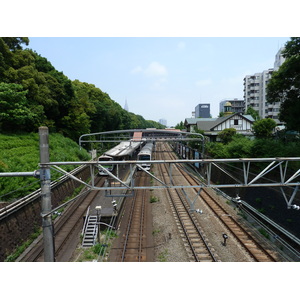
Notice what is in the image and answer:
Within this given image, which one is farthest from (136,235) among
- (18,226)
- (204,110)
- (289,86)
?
(204,110)

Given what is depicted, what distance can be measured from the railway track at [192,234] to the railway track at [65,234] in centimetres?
565

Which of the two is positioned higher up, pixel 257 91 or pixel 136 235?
pixel 257 91

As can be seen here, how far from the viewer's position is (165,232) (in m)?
11.7

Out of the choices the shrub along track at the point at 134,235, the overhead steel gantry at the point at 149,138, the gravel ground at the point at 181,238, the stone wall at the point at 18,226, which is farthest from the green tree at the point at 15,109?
the gravel ground at the point at 181,238

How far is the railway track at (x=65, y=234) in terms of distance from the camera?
9829 millimetres

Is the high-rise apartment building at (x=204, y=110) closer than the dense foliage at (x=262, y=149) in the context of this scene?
No

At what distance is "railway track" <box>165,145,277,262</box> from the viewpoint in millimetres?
9312

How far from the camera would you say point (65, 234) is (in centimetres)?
1177

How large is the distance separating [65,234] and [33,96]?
1584 centimetres

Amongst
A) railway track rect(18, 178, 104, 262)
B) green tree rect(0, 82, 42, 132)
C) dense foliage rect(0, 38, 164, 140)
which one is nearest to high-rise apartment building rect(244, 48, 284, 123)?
dense foliage rect(0, 38, 164, 140)

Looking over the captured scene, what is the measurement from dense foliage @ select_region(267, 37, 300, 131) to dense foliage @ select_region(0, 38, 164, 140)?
20.1 metres

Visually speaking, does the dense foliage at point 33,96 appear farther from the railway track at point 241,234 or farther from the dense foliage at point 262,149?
the dense foliage at point 262,149

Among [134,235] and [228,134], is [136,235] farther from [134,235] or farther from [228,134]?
[228,134]

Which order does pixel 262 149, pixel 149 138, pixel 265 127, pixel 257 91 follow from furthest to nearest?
pixel 257 91 → pixel 149 138 → pixel 265 127 → pixel 262 149
